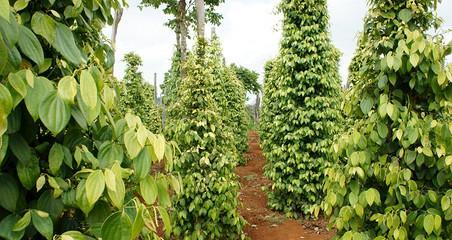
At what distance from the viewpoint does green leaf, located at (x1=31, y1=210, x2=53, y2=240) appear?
1099 millimetres

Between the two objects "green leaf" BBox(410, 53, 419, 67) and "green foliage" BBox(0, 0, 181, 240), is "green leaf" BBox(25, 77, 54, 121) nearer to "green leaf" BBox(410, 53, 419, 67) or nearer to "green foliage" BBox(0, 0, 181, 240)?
"green foliage" BBox(0, 0, 181, 240)

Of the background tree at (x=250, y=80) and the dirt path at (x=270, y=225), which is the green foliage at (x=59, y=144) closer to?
the dirt path at (x=270, y=225)

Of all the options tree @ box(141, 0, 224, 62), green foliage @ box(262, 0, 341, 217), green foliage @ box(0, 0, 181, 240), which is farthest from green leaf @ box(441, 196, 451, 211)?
tree @ box(141, 0, 224, 62)

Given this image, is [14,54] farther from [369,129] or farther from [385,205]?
[385,205]

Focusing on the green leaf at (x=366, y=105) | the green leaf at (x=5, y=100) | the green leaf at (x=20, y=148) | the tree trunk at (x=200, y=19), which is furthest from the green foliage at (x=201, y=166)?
the tree trunk at (x=200, y=19)

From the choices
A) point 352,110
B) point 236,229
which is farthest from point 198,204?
point 352,110

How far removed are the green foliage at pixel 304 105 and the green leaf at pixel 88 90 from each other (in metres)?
6.64

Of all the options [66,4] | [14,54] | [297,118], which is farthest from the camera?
[297,118]

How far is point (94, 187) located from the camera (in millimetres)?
1071

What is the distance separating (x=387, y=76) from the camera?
8.98ft

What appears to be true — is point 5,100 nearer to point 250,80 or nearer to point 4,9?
point 4,9

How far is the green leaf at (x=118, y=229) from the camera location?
3.43 feet

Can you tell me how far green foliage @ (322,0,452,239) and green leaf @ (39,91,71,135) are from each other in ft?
6.78

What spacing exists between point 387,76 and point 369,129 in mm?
374
